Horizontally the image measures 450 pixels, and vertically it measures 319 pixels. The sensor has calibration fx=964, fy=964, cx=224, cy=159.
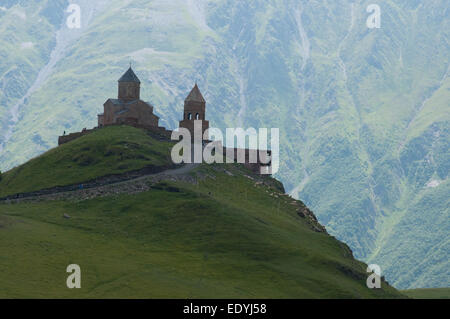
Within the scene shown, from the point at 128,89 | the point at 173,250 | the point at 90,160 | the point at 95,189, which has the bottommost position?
the point at 173,250

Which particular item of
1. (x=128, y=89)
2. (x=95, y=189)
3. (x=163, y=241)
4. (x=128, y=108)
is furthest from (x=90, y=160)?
(x=163, y=241)

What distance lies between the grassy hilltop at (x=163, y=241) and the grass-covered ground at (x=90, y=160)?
335 millimetres

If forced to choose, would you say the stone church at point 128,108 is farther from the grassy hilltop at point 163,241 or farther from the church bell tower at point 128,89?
the grassy hilltop at point 163,241

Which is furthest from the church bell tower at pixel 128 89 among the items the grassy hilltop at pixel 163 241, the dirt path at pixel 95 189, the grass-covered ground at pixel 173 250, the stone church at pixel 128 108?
the grass-covered ground at pixel 173 250

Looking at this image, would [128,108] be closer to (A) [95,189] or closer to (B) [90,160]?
(B) [90,160]

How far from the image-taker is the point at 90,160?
167 metres

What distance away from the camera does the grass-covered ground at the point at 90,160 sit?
160 meters

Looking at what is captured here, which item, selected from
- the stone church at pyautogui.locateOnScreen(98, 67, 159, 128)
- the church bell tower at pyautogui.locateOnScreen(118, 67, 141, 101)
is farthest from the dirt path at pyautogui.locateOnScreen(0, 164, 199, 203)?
the church bell tower at pyautogui.locateOnScreen(118, 67, 141, 101)

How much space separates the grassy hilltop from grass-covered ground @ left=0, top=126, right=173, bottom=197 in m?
0.34

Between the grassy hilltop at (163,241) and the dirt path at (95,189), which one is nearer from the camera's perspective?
the grassy hilltop at (163,241)

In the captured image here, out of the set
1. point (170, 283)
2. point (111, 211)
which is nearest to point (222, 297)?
point (170, 283)

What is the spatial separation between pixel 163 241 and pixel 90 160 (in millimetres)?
36770
